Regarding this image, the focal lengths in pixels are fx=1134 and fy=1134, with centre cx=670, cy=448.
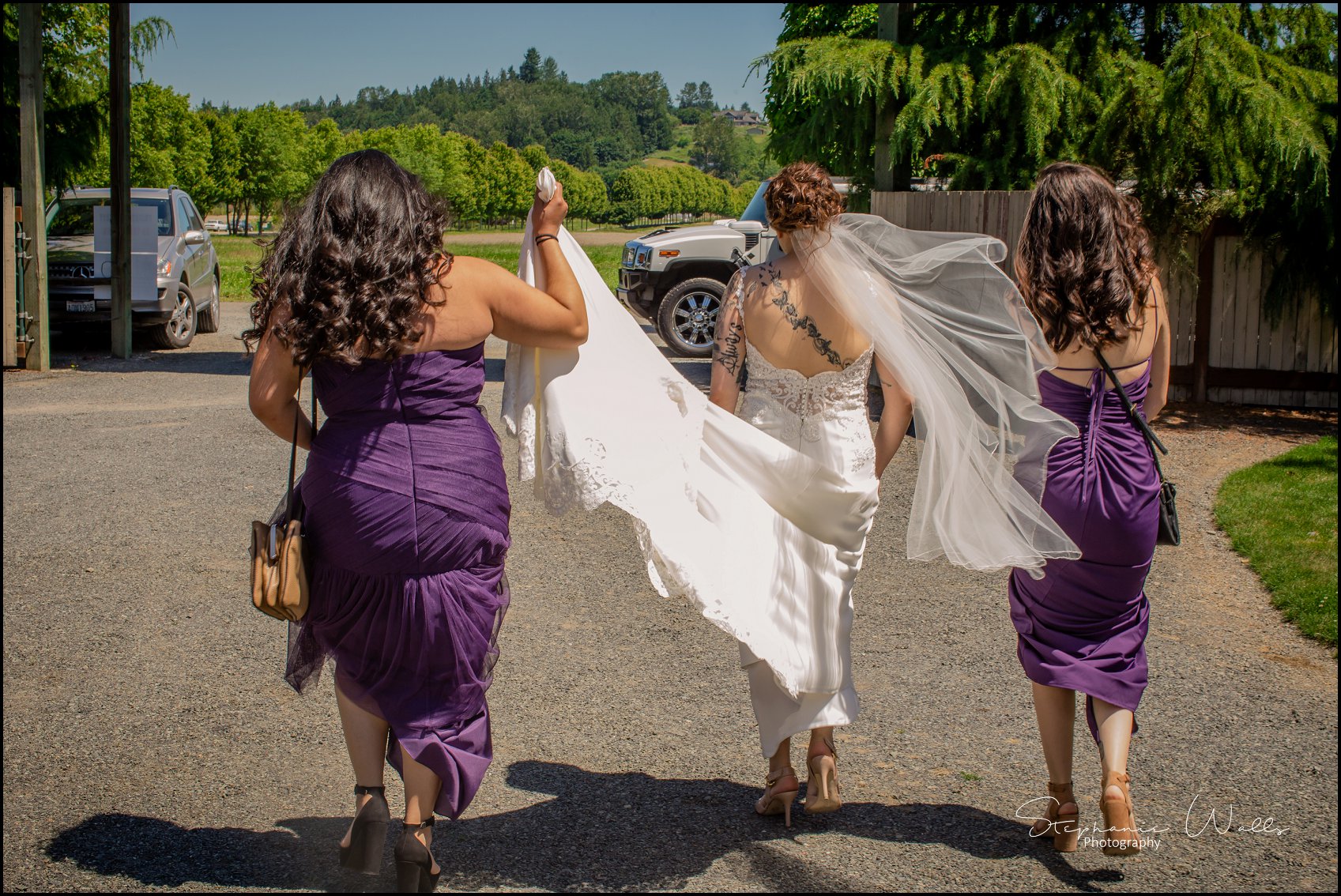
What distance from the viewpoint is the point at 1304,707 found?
4.54 meters

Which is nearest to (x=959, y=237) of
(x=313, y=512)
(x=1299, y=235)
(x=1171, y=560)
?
(x=313, y=512)

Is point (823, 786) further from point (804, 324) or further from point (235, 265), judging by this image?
point (235, 265)

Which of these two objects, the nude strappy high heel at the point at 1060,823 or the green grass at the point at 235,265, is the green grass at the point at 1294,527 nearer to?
the nude strappy high heel at the point at 1060,823

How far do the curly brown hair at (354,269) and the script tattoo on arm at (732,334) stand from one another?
3.75 feet

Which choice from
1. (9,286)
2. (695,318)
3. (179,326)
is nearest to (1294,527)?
(695,318)

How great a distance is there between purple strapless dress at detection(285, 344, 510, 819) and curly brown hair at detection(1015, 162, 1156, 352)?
1.78 m

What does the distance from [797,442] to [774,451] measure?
128 millimetres

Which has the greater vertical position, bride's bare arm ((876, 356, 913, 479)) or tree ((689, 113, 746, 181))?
tree ((689, 113, 746, 181))

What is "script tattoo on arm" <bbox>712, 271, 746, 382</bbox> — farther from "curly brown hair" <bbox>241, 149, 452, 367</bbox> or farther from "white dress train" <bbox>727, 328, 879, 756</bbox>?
"curly brown hair" <bbox>241, 149, 452, 367</bbox>

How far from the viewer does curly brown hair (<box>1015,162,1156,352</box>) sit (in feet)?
11.4

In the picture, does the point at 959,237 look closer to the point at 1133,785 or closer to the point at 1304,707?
the point at 1133,785

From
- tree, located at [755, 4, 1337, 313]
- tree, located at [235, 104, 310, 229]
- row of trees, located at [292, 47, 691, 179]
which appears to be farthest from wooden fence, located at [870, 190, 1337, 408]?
row of trees, located at [292, 47, 691, 179]

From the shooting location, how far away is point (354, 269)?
2.94 m

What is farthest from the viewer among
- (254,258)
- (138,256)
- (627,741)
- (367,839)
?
(254,258)
